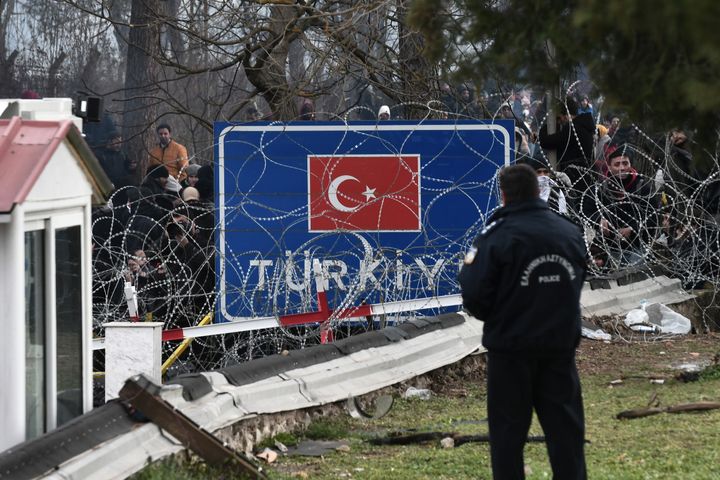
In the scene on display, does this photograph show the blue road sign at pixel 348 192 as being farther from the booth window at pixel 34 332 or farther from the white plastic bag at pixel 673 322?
the booth window at pixel 34 332

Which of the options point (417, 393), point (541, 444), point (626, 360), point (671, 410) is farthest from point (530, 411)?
point (626, 360)

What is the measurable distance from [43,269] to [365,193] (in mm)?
6370

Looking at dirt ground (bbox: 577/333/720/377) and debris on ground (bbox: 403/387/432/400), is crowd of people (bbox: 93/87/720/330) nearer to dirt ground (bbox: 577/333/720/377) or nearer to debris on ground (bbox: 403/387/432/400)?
dirt ground (bbox: 577/333/720/377)

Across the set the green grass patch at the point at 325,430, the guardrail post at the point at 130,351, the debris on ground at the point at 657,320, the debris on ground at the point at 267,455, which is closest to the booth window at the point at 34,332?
the guardrail post at the point at 130,351

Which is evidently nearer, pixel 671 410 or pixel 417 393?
pixel 671 410

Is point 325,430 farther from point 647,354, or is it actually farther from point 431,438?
point 647,354

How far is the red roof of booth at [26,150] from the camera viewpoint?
5566mm

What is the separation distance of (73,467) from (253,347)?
5389 mm

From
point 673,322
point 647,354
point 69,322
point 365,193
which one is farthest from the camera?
point 673,322

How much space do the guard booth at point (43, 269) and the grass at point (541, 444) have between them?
0.65 meters

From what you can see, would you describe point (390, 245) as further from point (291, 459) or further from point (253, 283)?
point (291, 459)

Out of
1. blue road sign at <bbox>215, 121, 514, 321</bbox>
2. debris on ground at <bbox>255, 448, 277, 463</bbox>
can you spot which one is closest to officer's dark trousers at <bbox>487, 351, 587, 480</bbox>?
debris on ground at <bbox>255, 448, 277, 463</bbox>

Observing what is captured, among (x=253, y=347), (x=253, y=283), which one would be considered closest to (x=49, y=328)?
(x=253, y=347)

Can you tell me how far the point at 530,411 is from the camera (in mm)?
6000
